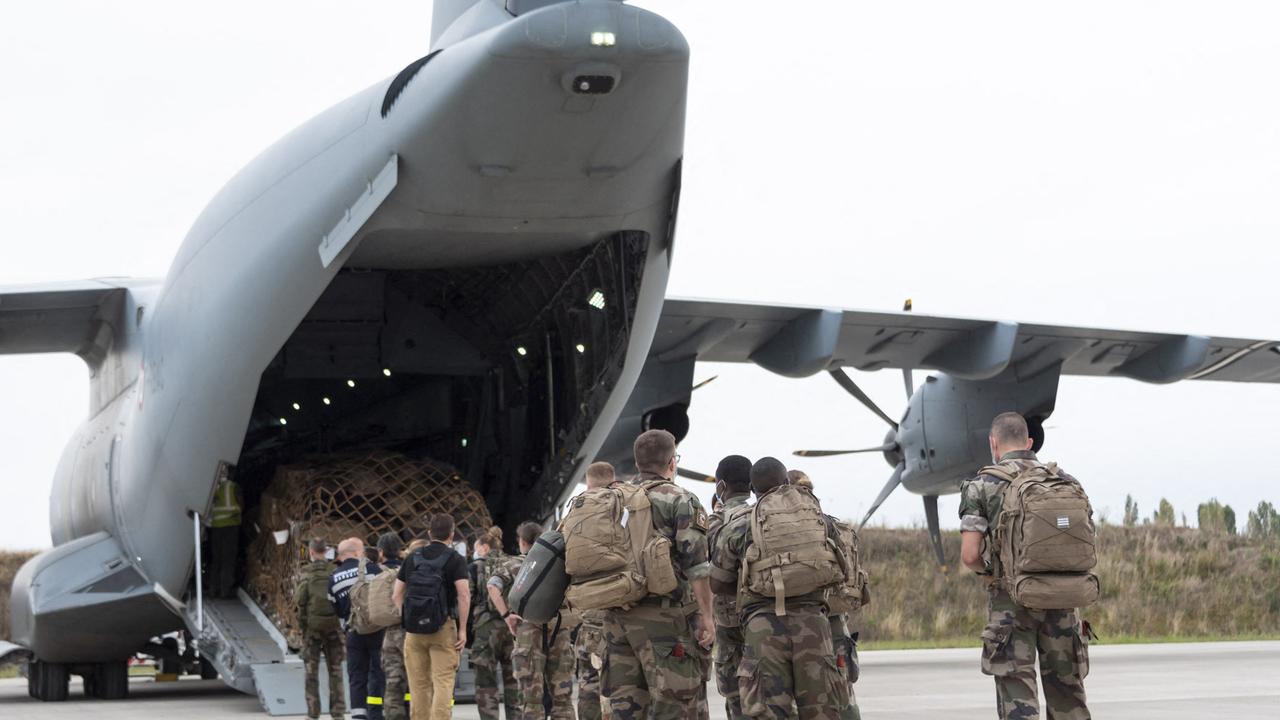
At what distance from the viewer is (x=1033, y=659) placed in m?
6.65

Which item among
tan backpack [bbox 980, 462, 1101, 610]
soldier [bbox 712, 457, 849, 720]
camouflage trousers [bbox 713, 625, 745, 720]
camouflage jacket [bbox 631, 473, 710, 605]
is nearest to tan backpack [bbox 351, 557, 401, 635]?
camouflage trousers [bbox 713, 625, 745, 720]

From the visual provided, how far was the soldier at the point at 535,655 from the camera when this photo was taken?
8.91 meters

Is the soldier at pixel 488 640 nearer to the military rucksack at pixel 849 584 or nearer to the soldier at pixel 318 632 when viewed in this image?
the soldier at pixel 318 632

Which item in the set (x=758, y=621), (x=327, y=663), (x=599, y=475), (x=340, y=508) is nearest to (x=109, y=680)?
(x=340, y=508)

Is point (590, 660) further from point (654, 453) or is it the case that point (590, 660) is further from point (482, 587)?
point (482, 587)

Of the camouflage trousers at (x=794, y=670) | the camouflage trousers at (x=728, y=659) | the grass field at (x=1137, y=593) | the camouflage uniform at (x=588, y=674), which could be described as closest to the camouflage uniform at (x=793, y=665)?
the camouflage trousers at (x=794, y=670)

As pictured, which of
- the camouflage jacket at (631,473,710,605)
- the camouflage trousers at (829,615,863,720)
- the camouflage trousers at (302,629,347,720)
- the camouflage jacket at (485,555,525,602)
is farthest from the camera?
the camouflage trousers at (302,629,347,720)

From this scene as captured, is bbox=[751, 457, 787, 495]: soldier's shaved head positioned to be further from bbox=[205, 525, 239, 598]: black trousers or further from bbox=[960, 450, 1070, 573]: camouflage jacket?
bbox=[205, 525, 239, 598]: black trousers

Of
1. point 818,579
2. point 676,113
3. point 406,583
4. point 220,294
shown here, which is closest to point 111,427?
point 220,294

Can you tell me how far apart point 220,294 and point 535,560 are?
202 inches

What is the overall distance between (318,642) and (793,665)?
5253 mm

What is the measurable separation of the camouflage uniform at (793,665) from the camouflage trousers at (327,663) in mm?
4991

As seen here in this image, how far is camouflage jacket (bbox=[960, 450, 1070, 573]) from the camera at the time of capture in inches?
264

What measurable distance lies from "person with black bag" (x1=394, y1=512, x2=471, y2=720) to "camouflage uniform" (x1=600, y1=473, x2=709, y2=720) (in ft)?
7.57
